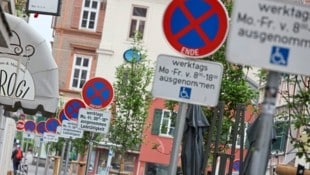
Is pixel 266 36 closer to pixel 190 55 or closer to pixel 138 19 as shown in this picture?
pixel 190 55

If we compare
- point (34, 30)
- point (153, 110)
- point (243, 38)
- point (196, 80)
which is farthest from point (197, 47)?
point (153, 110)

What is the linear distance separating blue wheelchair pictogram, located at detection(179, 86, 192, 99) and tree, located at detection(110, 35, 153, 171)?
78.5 feet

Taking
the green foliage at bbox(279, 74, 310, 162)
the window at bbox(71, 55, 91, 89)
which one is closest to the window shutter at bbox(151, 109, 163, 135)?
the window at bbox(71, 55, 91, 89)

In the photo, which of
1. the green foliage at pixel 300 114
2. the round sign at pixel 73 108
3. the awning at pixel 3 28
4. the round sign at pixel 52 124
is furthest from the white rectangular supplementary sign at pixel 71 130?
the awning at pixel 3 28

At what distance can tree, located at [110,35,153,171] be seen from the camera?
33844 millimetres

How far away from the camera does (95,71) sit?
67.2 meters

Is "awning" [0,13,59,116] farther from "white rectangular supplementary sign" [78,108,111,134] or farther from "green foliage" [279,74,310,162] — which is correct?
"green foliage" [279,74,310,162]

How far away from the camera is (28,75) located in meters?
15.0

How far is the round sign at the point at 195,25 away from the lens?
8680mm

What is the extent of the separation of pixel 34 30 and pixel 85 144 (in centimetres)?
1928

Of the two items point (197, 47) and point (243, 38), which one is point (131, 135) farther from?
point (243, 38)

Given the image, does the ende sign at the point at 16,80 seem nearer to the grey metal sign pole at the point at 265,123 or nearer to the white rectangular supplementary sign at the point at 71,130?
the white rectangular supplementary sign at the point at 71,130

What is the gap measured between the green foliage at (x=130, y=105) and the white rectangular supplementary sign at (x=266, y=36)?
2694 cm

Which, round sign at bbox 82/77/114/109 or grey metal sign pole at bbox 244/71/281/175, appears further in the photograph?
round sign at bbox 82/77/114/109
